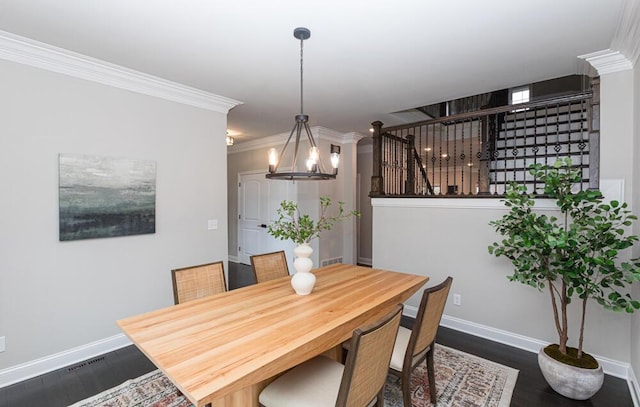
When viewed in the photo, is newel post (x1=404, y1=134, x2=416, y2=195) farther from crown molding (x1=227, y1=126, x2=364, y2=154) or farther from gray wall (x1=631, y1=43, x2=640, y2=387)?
gray wall (x1=631, y1=43, x2=640, y2=387)

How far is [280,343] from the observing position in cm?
143

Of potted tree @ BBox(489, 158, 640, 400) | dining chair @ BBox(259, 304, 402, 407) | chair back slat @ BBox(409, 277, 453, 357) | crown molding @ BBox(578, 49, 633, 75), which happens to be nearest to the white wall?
dining chair @ BBox(259, 304, 402, 407)

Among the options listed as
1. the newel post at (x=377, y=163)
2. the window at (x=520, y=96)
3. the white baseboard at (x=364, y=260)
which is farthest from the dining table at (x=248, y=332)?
the window at (x=520, y=96)

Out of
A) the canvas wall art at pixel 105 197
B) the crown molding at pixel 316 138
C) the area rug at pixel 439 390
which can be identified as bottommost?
the area rug at pixel 439 390

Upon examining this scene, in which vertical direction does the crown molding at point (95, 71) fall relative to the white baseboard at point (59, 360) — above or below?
above

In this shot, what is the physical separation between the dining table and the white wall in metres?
1.48

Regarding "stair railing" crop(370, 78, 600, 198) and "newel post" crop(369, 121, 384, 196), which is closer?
"stair railing" crop(370, 78, 600, 198)

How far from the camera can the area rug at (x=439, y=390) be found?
2.16 m

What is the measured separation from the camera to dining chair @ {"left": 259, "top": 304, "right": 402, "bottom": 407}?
4.07 ft

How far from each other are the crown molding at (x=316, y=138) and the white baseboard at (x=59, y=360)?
3818 mm

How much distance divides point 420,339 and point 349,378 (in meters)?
0.80

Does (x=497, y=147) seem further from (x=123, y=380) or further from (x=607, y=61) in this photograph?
(x=123, y=380)

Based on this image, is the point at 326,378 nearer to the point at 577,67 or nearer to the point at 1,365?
the point at 1,365

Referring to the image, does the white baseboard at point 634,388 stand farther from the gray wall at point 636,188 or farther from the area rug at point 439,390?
the area rug at point 439,390
